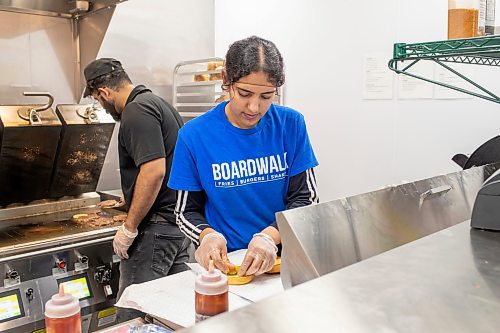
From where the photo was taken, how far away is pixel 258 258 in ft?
4.24

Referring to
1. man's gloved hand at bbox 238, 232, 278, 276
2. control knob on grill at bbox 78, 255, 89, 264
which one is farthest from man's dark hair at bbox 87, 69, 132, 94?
man's gloved hand at bbox 238, 232, 278, 276

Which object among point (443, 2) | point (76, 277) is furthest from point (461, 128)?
point (76, 277)

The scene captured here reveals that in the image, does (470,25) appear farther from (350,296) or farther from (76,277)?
(76,277)

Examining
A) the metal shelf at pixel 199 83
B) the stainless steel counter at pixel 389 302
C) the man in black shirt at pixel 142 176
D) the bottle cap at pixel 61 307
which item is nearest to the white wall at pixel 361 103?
the metal shelf at pixel 199 83

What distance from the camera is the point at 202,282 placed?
2.90 feet

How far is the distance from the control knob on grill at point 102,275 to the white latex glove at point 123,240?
0.12m

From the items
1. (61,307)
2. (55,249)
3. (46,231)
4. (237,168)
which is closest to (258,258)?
(237,168)

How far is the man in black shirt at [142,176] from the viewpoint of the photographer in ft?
7.43

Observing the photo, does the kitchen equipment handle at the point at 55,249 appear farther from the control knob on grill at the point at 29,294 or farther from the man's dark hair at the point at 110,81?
the man's dark hair at the point at 110,81

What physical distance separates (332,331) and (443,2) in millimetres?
2331

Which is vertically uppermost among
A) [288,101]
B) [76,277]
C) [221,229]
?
[288,101]

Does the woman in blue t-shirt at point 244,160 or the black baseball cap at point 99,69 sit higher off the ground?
the black baseball cap at point 99,69

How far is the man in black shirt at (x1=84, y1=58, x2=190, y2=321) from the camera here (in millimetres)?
2264

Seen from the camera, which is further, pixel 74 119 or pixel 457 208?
pixel 74 119
